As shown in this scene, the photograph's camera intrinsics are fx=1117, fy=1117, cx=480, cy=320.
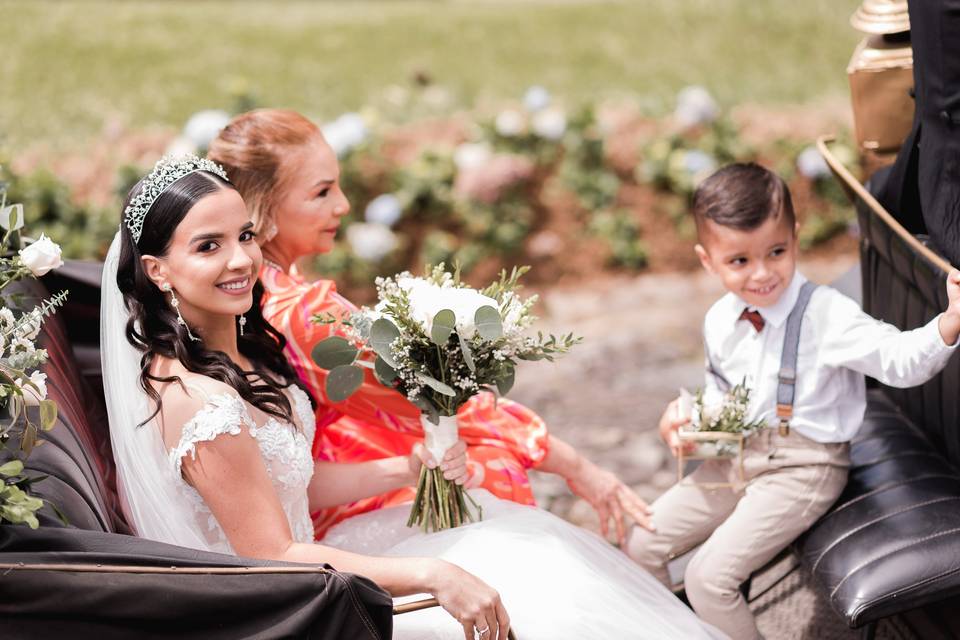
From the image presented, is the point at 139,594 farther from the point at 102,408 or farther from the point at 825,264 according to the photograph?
the point at 825,264

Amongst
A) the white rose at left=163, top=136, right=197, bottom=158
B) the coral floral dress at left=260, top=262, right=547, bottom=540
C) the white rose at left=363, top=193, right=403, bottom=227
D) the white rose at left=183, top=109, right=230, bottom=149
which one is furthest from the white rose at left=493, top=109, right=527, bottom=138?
the coral floral dress at left=260, top=262, right=547, bottom=540

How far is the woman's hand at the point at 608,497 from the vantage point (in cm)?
336

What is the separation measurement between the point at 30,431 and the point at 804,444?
6.61 ft

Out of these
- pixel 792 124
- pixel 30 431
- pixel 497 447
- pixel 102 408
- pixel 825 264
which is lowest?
pixel 825 264

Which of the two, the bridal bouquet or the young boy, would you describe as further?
the young boy

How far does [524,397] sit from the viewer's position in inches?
233

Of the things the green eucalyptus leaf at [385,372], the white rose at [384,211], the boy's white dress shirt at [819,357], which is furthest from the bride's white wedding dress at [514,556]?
the white rose at [384,211]

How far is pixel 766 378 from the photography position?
313 centimetres

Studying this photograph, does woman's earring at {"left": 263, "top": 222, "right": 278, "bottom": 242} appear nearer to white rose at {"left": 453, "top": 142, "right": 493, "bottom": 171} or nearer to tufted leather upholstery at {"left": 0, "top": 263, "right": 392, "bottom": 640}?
tufted leather upholstery at {"left": 0, "top": 263, "right": 392, "bottom": 640}

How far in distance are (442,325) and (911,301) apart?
1.59m

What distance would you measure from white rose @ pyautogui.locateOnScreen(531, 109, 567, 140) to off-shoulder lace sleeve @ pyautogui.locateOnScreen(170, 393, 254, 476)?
5005 mm

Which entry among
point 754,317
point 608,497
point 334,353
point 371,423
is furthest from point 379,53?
point 334,353

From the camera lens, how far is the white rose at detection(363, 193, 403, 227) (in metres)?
6.90

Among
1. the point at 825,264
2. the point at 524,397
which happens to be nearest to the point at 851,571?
the point at 524,397
